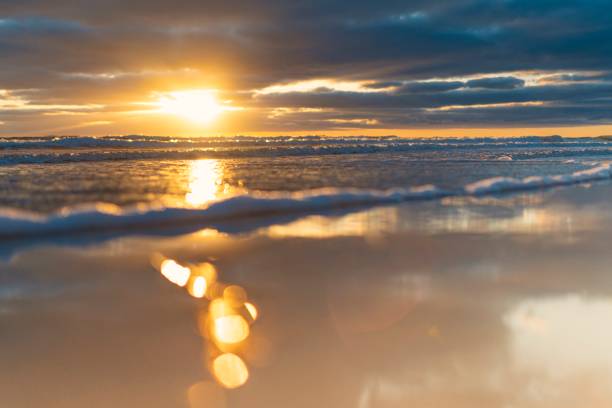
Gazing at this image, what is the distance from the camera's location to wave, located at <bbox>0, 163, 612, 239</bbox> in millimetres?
5113

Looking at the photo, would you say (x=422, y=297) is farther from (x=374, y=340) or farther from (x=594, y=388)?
(x=594, y=388)

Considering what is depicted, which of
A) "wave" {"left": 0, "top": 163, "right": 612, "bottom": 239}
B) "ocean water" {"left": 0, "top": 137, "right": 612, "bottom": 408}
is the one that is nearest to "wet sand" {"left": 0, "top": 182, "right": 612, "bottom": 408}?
"ocean water" {"left": 0, "top": 137, "right": 612, "bottom": 408}

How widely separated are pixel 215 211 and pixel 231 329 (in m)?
3.33

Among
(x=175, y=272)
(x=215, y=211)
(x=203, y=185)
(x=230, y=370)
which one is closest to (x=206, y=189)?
(x=203, y=185)

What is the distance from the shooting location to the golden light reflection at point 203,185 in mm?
6805

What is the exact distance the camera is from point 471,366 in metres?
2.40

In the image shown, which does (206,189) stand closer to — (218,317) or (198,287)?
(198,287)

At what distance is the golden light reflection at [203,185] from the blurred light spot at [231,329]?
3.33 meters

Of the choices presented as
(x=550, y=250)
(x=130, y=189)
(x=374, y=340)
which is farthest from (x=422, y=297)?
(x=130, y=189)

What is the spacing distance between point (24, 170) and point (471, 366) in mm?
10757

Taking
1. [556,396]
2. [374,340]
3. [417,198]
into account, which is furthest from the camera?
[417,198]

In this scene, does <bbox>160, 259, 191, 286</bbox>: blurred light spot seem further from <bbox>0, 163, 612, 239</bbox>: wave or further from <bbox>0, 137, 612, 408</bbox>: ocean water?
<bbox>0, 163, 612, 239</bbox>: wave

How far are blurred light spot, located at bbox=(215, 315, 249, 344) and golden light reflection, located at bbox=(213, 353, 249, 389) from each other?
0.62ft

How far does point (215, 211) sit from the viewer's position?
6.09 meters
